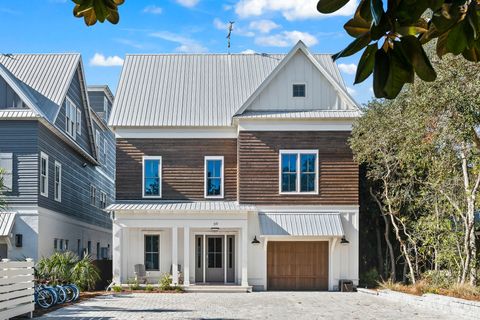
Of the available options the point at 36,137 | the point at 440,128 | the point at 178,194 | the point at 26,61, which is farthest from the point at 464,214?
the point at 26,61

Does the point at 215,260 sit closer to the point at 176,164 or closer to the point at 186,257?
the point at 186,257

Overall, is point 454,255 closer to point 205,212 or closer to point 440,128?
point 440,128

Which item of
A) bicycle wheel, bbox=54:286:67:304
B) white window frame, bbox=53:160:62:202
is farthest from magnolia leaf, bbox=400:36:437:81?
white window frame, bbox=53:160:62:202

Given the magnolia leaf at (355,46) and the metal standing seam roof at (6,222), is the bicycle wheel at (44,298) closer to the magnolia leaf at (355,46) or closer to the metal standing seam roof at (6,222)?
the metal standing seam roof at (6,222)

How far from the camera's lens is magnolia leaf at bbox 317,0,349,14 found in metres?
1.90

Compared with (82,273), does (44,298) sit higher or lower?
lower

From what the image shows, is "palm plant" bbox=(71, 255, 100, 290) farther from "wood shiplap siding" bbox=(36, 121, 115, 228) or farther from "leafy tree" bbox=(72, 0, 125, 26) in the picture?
"leafy tree" bbox=(72, 0, 125, 26)

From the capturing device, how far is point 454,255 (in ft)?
67.8

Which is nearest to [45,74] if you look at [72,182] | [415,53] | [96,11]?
[72,182]

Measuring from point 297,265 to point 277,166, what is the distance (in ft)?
12.3

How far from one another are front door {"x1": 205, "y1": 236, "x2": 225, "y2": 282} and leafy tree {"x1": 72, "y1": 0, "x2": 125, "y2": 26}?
25.0m

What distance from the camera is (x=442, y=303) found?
17531 millimetres

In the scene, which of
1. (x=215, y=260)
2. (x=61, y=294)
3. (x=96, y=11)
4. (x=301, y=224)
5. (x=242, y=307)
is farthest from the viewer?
(x=215, y=260)

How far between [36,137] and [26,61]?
16.3 feet
